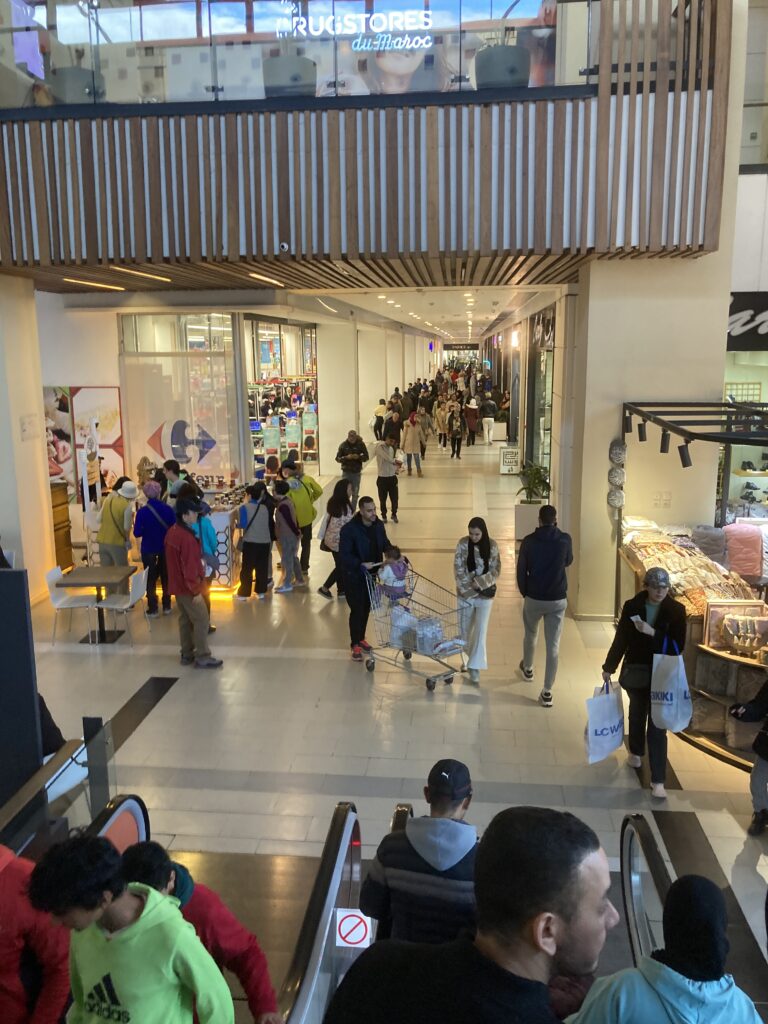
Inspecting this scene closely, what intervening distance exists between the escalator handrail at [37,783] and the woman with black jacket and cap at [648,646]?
142 inches

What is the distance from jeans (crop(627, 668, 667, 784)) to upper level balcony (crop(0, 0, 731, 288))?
461 centimetres

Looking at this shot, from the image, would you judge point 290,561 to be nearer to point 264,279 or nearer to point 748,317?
point 264,279

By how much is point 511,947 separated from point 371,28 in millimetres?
8687

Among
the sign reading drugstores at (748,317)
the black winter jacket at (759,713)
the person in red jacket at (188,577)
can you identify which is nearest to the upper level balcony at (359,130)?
the sign reading drugstores at (748,317)

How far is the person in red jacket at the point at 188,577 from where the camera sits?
26.4 ft

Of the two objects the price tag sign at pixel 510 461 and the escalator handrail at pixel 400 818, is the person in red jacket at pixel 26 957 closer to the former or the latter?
the escalator handrail at pixel 400 818

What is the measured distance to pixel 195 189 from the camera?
880cm

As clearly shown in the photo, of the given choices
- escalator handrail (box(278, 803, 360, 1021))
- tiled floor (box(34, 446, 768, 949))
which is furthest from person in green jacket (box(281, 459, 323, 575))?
escalator handrail (box(278, 803, 360, 1021))

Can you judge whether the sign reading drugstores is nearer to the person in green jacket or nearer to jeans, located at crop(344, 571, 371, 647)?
the person in green jacket

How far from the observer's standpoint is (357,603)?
8492 mm

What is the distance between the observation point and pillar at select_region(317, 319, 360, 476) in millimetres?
21172

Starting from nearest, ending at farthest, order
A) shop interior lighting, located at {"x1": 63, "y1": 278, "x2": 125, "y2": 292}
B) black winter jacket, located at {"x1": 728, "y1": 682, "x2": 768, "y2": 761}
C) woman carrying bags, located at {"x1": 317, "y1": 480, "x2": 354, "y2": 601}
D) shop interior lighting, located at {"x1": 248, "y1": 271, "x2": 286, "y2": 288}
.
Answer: black winter jacket, located at {"x1": 728, "y1": 682, "x2": 768, "y2": 761}
woman carrying bags, located at {"x1": 317, "y1": 480, "x2": 354, "y2": 601}
shop interior lighting, located at {"x1": 248, "y1": 271, "x2": 286, "y2": 288}
shop interior lighting, located at {"x1": 63, "y1": 278, "x2": 125, "y2": 292}

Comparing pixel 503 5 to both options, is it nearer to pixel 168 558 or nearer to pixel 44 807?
pixel 168 558

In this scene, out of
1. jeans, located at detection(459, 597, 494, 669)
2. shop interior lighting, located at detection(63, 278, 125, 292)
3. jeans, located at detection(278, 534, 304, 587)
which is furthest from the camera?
shop interior lighting, located at detection(63, 278, 125, 292)
